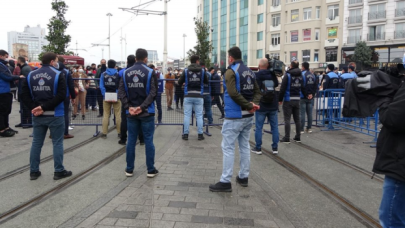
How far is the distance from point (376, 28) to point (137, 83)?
4522cm

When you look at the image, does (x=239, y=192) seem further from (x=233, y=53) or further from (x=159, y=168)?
(x=233, y=53)

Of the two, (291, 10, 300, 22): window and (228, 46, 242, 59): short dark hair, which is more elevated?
(291, 10, 300, 22): window

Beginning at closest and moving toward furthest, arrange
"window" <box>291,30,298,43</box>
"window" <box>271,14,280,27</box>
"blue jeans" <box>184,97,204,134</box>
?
"blue jeans" <box>184,97,204,134</box> → "window" <box>291,30,298,43</box> → "window" <box>271,14,280,27</box>

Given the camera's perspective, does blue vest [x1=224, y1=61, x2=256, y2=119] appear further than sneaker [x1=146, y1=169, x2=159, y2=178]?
No

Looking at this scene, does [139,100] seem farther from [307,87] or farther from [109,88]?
[307,87]

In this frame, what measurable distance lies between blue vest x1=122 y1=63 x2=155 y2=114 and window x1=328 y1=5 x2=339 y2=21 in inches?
1824

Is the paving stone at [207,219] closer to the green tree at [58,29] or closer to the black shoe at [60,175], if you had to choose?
the black shoe at [60,175]

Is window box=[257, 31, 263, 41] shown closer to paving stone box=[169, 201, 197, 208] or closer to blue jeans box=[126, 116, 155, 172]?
blue jeans box=[126, 116, 155, 172]

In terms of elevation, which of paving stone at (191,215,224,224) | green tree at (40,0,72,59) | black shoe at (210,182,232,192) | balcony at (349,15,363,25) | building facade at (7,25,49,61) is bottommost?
paving stone at (191,215,224,224)

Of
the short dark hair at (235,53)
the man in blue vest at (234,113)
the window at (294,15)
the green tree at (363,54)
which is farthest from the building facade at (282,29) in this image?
the man in blue vest at (234,113)

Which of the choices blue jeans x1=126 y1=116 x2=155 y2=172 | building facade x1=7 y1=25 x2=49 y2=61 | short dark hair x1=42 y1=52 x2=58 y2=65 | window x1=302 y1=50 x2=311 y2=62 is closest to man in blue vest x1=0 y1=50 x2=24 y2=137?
short dark hair x1=42 y1=52 x2=58 y2=65

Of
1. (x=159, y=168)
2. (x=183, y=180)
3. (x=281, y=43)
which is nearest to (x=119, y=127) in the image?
(x=159, y=168)

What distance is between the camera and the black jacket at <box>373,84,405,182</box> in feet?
7.75

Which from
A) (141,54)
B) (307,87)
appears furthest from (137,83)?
(307,87)
